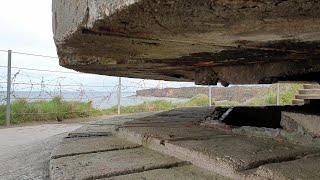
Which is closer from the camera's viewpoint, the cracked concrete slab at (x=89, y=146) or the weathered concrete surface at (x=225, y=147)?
the weathered concrete surface at (x=225, y=147)

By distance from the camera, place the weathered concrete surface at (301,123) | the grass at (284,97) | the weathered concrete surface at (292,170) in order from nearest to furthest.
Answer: the weathered concrete surface at (292,170)
the weathered concrete surface at (301,123)
the grass at (284,97)

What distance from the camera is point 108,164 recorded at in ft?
5.80

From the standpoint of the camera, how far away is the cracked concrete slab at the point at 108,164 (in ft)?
5.31

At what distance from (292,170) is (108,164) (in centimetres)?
83

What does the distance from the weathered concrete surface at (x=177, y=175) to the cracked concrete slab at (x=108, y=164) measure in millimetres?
58

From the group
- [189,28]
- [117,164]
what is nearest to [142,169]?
[117,164]

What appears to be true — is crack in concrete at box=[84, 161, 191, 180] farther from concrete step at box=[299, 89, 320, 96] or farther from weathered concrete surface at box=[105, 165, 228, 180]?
concrete step at box=[299, 89, 320, 96]

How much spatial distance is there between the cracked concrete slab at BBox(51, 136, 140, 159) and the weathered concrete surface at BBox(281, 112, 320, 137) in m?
0.86

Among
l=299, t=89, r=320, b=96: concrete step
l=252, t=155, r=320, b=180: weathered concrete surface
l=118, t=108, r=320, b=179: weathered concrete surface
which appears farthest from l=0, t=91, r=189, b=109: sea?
l=252, t=155, r=320, b=180: weathered concrete surface

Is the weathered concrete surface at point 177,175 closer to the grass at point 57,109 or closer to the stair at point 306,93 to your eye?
the grass at point 57,109

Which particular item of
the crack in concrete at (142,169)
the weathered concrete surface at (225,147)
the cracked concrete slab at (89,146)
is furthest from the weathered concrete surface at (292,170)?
the cracked concrete slab at (89,146)

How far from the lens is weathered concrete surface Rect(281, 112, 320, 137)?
75.1 inches

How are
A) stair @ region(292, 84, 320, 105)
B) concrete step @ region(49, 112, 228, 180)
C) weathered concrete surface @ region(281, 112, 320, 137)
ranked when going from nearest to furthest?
concrete step @ region(49, 112, 228, 180) < weathered concrete surface @ region(281, 112, 320, 137) < stair @ region(292, 84, 320, 105)

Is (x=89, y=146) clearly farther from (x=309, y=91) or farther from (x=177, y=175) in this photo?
(x=309, y=91)
